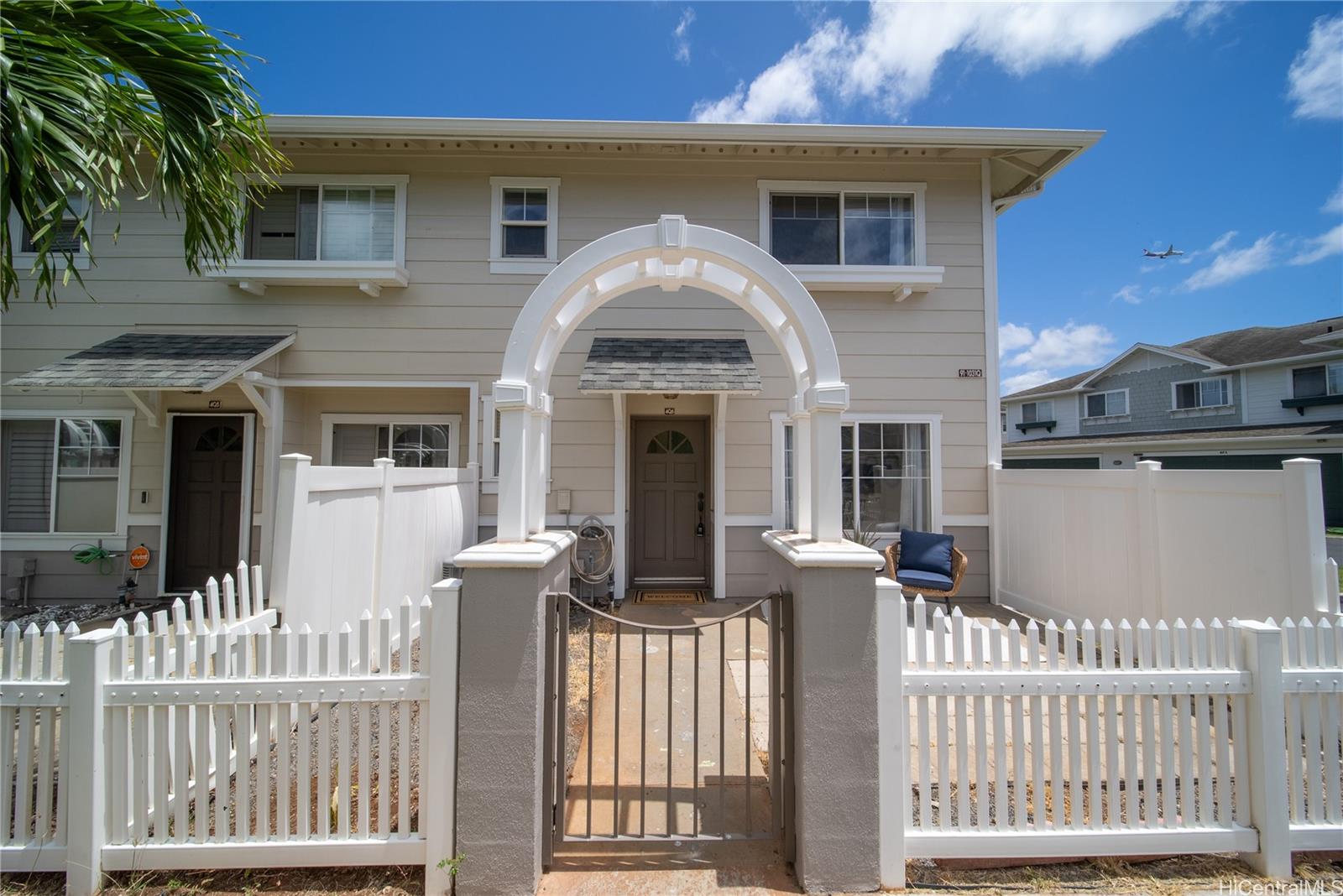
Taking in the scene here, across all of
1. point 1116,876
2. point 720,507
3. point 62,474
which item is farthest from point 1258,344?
point 62,474

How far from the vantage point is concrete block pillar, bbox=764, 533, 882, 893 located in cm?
227

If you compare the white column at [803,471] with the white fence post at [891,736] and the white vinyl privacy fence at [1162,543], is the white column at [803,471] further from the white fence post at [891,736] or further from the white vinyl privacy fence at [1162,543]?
the white vinyl privacy fence at [1162,543]

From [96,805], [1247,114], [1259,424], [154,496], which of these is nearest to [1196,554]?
[96,805]

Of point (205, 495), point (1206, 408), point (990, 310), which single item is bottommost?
point (205, 495)

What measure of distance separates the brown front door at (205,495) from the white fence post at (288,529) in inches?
170

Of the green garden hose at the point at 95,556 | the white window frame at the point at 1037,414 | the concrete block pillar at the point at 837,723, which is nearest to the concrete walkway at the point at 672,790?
the concrete block pillar at the point at 837,723

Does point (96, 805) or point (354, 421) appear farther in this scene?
point (354, 421)

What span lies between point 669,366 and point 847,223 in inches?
116

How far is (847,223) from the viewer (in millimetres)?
6652

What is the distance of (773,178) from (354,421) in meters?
5.94

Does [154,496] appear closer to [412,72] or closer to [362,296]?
[362,296]

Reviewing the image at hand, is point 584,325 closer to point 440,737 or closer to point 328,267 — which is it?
point 328,267

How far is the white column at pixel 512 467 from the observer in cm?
267

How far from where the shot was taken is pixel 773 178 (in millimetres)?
6594
